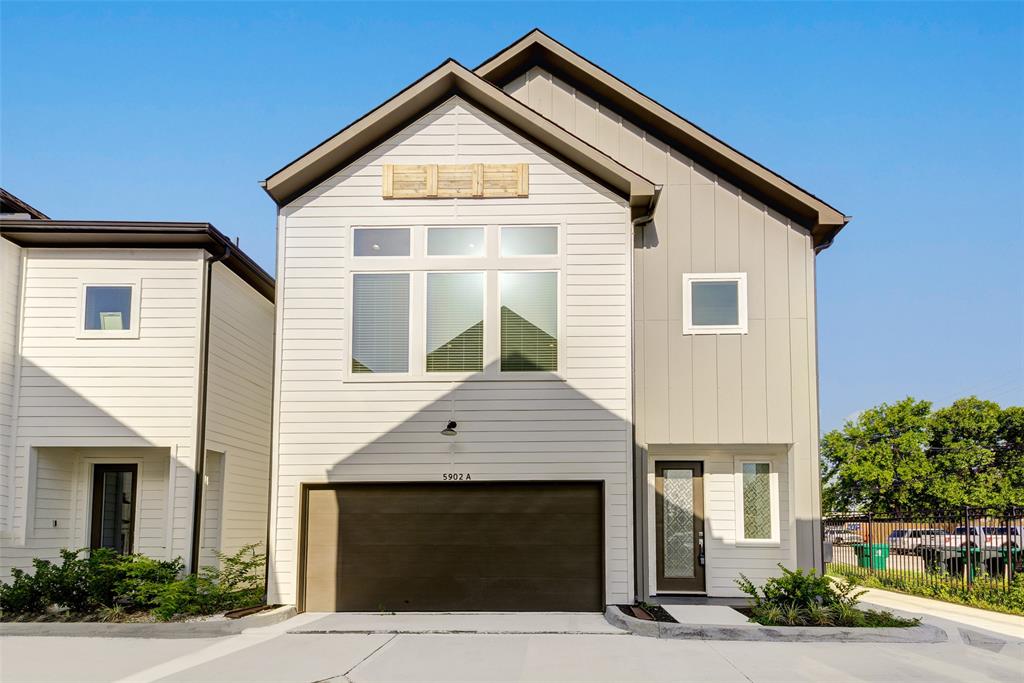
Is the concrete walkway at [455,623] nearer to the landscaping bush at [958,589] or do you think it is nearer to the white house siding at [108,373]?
the white house siding at [108,373]

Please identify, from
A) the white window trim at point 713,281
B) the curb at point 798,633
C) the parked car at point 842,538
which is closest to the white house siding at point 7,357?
the curb at point 798,633

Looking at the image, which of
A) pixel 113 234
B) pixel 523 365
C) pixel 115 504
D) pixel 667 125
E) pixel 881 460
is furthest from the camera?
pixel 881 460

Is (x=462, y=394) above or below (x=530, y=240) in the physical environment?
below

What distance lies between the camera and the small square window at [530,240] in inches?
548

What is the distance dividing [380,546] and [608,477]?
3.34 meters

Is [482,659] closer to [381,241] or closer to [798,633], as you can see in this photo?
[798,633]

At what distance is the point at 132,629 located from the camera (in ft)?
37.9

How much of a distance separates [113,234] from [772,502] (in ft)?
33.6

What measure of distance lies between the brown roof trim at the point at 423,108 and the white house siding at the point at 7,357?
3.88 metres

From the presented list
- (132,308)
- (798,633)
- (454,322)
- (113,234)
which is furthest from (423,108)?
(798,633)

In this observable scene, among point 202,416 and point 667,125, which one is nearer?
point 202,416

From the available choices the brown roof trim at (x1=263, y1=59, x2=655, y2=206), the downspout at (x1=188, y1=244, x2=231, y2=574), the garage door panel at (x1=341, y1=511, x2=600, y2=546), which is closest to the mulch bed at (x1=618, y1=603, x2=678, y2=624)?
the garage door panel at (x1=341, y1=511, x2=600, y2=546)

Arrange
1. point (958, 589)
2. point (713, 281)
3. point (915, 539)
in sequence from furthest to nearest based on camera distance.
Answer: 1. point (915, 539)
2. point (958, 589)
3. point (713, 281)

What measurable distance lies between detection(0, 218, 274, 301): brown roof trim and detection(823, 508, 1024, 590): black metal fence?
10.4 metres
